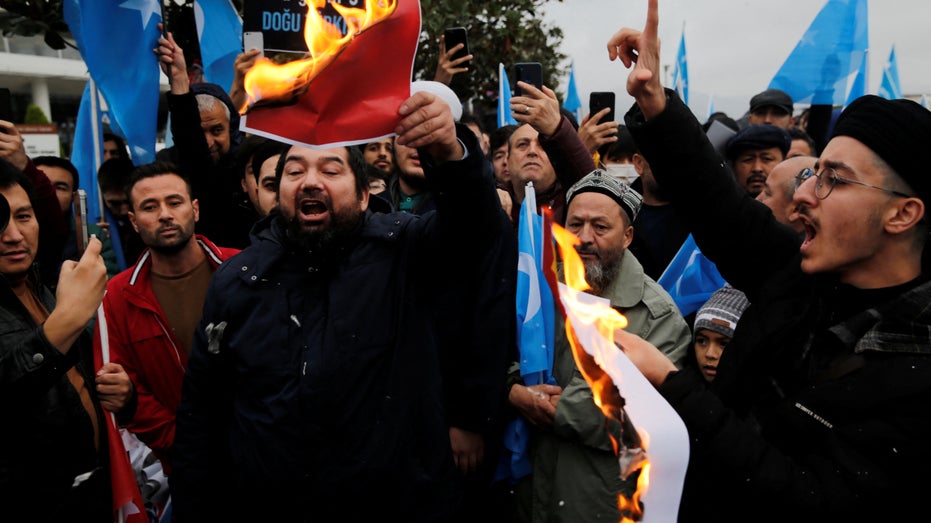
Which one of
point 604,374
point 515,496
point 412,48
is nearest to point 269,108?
point 412,48

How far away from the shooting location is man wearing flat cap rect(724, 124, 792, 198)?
14.9 feet

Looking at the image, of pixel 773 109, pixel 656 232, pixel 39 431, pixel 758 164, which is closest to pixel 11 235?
pixel 39 431

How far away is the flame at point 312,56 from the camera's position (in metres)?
1.81

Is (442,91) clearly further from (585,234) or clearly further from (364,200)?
(585,234)

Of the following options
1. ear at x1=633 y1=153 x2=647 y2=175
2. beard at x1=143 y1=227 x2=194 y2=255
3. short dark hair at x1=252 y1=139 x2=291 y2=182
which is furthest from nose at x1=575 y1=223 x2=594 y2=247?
beard at x1=143 y1=227 x2=194 y2=255

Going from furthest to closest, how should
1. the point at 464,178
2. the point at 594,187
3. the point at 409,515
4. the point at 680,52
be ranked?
the point at 680,52
the point at 594,187
the point at 409,515
the point at 464,178

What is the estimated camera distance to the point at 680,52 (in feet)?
24.7

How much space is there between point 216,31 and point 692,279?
4.05m

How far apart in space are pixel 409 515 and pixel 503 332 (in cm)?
80

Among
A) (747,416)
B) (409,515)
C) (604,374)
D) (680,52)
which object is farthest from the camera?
(680,52)

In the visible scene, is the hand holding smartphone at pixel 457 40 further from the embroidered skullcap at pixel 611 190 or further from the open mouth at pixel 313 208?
the open mouth at pixel 313 208

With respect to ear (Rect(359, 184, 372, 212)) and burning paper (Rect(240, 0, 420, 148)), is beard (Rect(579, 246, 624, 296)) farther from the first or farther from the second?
burning paper (Rect(240, 0, 420, 148))

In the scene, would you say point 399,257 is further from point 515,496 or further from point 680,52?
point 680,52

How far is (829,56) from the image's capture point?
5.66m
